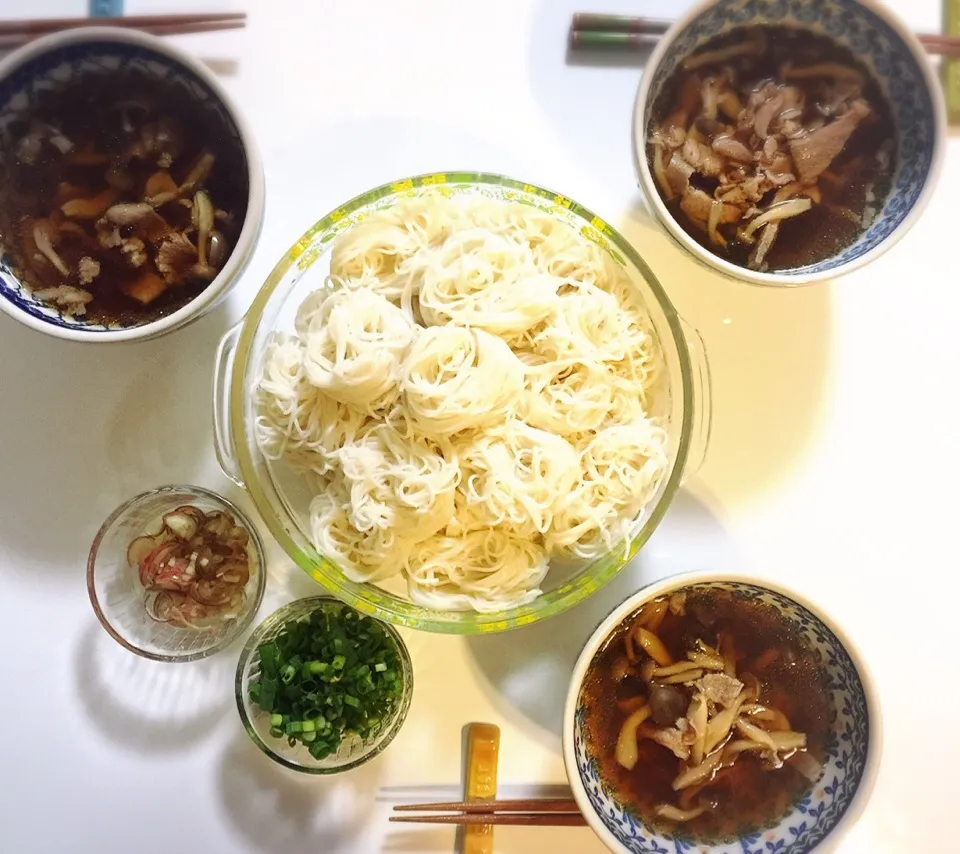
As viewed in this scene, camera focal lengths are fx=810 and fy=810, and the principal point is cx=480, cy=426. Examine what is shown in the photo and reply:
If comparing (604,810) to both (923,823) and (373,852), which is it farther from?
(923,823)

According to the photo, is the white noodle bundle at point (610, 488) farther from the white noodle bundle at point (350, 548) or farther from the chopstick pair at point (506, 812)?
the chopstick pair at point (506, 812)

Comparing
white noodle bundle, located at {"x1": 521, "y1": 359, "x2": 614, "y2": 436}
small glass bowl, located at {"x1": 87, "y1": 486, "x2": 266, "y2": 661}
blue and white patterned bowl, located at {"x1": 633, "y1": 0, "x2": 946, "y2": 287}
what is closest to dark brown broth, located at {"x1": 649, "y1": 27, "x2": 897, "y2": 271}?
blue and white patterned bowl, located at {"x1": 633, "y1": 0, "x2": 946, "y2": 287}

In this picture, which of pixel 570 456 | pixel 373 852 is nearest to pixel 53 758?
pixel 373 852

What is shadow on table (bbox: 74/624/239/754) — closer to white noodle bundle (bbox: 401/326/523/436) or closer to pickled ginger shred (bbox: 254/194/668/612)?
pickled ginger shred (bbox: 254/194/668/612)

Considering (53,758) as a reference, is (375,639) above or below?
above

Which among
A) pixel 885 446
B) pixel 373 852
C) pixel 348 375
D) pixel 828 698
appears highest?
pixel 348 375

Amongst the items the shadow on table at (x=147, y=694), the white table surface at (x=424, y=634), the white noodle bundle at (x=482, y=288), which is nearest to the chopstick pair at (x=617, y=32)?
the white table surface at (x=424, y=634)
